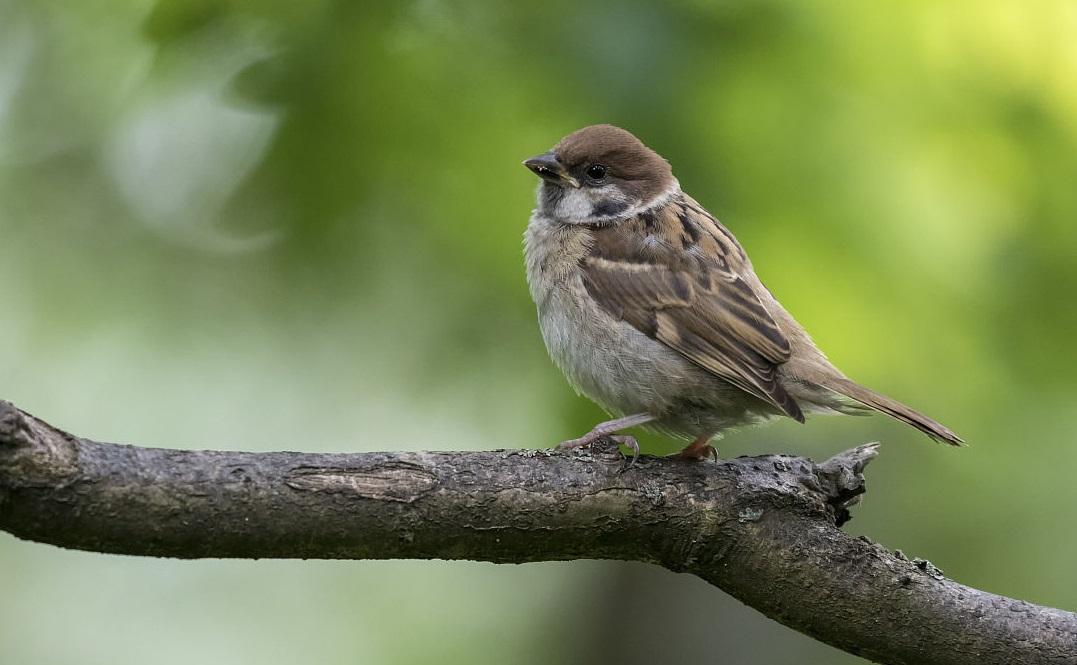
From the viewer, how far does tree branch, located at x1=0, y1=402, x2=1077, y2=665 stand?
290 centimetres

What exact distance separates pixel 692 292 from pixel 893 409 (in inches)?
38.7

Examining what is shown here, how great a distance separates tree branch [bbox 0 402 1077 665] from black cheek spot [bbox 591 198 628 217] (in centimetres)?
179

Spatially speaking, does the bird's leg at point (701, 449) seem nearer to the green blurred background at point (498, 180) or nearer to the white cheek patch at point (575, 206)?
the green blurred background at point (498, 180)

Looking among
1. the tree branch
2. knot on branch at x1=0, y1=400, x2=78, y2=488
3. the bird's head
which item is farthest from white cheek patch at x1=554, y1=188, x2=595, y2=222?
knot on branch at x1=0, y1=400, x2=78, y2=488

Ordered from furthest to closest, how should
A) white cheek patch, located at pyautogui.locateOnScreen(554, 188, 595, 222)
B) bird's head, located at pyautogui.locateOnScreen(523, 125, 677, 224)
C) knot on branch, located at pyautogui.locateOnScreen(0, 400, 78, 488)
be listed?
white cheek patch, located at pyautogui.locateOnScreen(554, 188, 595, 222), bird's head, located at pyautogui.locateOnScreen(523, 125, 677, 224), knot on branch, located at pyautogui.locateOnScreen(0, 400, 78, 488)

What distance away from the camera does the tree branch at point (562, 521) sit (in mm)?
2900

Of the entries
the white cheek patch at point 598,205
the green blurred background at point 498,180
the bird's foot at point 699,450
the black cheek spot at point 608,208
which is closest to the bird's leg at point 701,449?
the bird's foot at point 699,450

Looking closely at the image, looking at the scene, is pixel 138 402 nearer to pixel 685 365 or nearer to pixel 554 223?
pixel 554 223

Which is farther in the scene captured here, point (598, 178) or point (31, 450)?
point (598, 178)

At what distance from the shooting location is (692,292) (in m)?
4.70

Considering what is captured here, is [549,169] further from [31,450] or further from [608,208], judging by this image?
[31,450]

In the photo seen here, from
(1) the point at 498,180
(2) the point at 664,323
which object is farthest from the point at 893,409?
(1) the point at 498,180

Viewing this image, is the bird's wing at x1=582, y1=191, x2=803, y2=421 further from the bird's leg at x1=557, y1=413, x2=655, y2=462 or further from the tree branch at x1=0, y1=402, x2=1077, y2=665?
the tree branch at x1=0, y1=402, x2=1077, y2=665

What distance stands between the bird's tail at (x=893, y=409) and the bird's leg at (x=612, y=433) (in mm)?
701
